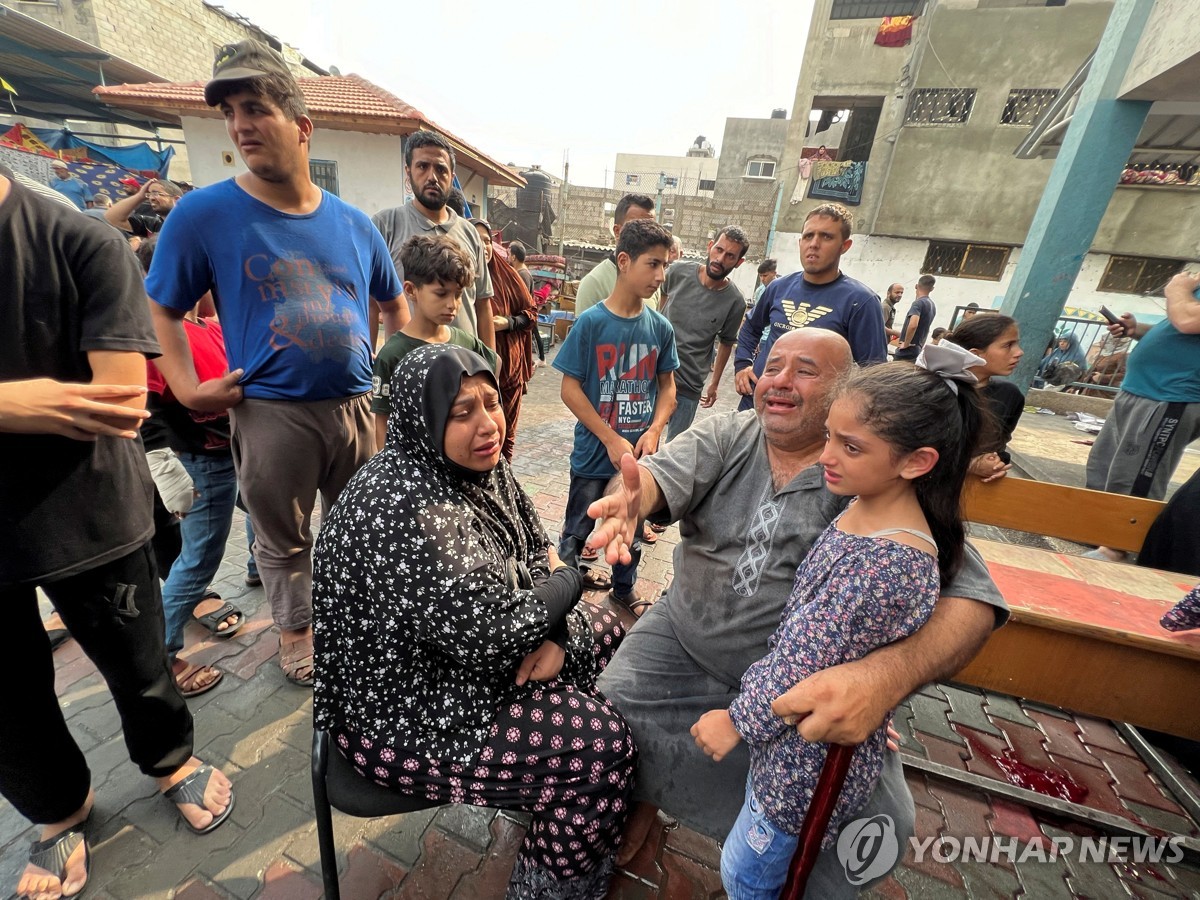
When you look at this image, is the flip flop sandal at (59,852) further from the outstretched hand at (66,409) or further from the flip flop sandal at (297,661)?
the outstretched hand at (66,409)

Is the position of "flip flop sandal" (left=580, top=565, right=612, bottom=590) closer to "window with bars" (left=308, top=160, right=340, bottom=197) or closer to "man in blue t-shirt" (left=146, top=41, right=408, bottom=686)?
"man in blue t-shirt" (left=146, top=41, right=408, bottom=686)

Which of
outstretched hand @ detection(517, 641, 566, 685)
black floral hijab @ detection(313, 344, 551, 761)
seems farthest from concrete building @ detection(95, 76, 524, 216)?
outstretched hand @ detection(517, 641, 566, 685)

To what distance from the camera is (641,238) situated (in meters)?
2.64

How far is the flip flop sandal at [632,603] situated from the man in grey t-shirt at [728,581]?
122cm

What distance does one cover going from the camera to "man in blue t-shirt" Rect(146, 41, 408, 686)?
1947 mm

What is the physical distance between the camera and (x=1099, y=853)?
199 centimetres

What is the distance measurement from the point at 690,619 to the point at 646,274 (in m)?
1.81

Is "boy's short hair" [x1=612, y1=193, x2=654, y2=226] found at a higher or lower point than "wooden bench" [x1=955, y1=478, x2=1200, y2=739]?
higher

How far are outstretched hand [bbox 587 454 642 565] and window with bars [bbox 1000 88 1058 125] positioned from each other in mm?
22225

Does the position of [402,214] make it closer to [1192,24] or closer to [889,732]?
[889,732]

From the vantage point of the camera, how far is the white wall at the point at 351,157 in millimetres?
11336

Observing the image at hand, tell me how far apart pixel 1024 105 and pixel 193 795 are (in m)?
24.1

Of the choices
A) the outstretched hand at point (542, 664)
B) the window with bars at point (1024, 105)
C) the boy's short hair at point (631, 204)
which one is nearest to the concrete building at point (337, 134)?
the boy's short hair at point (631, 204)

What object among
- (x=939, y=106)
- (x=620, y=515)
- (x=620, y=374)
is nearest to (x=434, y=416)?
(x=620, y=515)
